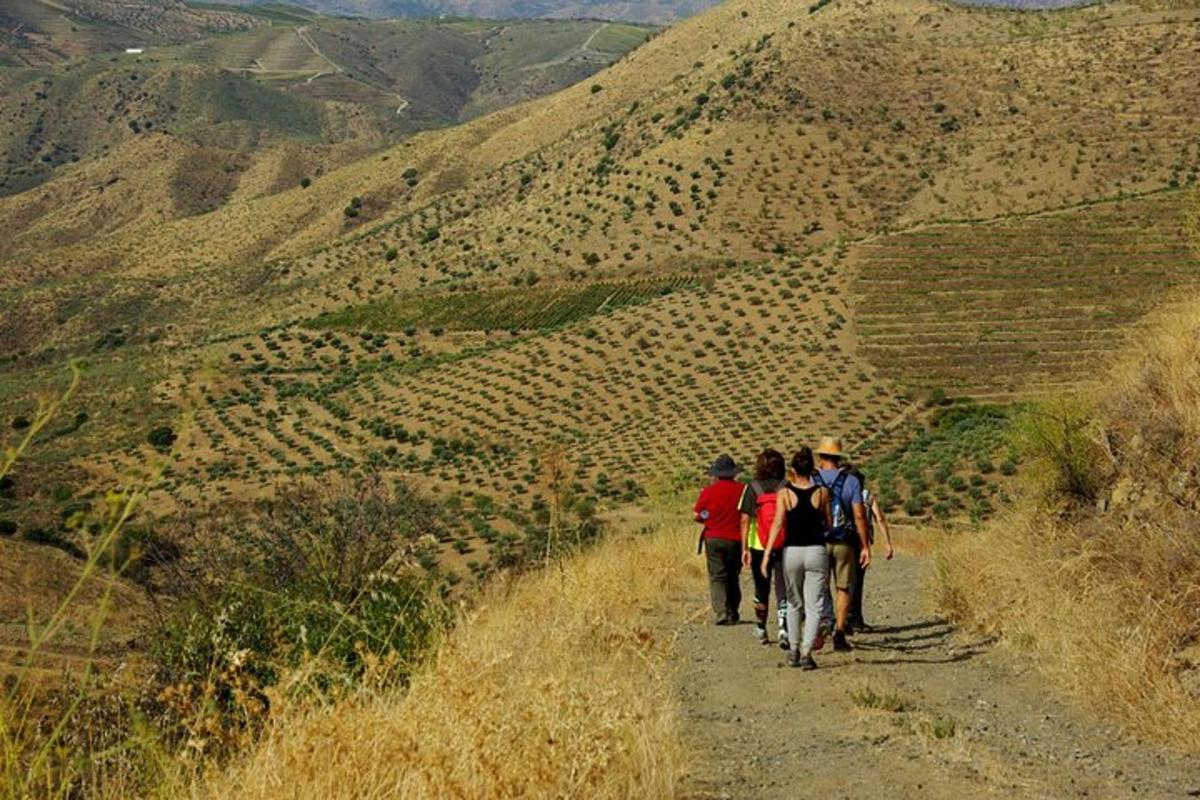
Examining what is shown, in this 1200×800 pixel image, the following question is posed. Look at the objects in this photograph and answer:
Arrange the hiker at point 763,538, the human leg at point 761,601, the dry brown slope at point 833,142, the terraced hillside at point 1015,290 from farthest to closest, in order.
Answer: the dry brown slope at point 833,142 < the terraced hillside at point 1015,290 < the human leg at point 761,601 < the hiker at point 763,538

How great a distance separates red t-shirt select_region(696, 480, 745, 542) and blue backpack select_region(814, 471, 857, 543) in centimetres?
130

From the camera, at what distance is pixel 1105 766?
20.6 feet

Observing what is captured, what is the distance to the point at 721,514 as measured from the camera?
11469 mm

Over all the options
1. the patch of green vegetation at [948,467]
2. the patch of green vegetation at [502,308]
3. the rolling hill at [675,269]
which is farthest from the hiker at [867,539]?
the patch of green vegetation at [502,308]

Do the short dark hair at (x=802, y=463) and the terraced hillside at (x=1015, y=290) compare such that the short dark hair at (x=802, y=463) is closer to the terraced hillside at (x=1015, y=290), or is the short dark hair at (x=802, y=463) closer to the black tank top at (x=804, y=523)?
the black tank top at (x=804, y=523)

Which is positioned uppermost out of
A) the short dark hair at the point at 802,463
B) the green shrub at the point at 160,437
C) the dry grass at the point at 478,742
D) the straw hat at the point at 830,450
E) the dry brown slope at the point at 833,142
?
the dry grass at the point at 478,742

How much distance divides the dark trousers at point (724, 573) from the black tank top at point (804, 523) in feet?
6.84

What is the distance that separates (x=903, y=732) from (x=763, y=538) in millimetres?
3667

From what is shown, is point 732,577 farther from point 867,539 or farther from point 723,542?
point 867,539

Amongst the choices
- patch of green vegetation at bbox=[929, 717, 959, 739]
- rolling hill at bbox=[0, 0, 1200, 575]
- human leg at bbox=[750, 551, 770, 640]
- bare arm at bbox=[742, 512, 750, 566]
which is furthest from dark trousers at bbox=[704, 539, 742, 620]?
rolling hill at bbox=[0, 0, 1200, 575]

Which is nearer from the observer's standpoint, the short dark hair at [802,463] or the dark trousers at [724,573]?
the short dark hair at [802,463]

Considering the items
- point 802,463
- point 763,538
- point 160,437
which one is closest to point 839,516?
point 763,538

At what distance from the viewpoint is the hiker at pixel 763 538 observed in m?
9.98

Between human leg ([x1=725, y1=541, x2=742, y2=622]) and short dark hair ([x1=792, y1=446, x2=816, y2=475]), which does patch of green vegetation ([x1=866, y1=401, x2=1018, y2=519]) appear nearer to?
human leg ([x1=725, y1=541, x2=742, y2=622])
